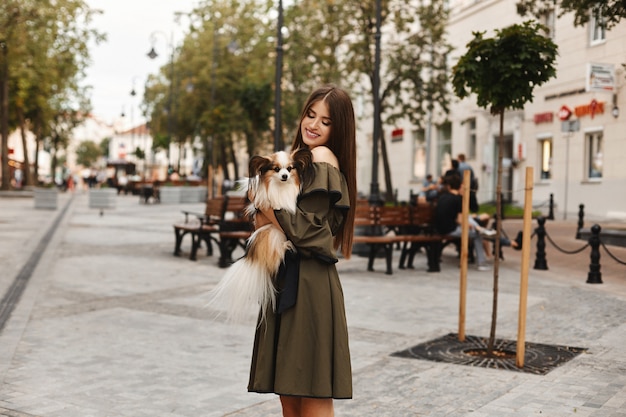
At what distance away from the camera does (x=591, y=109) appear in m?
28.2

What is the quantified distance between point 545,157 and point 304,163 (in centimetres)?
2995

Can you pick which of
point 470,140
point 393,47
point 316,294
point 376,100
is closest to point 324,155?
point 316,294

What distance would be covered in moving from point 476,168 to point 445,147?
417cm

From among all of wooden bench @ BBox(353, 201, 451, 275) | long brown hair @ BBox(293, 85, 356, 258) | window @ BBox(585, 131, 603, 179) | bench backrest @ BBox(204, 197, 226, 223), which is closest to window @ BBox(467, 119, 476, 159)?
window @ BBox(585, 131, 603, 179)

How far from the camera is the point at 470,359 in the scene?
669cm

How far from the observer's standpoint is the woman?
3.37 m

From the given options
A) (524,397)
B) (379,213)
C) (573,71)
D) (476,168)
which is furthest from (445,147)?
(524,397)

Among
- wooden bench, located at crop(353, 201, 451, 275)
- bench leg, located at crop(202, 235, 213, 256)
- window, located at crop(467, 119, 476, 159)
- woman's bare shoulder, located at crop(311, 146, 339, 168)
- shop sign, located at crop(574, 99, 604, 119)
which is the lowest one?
bench leg, located at crop(202, 235, 213, 256)

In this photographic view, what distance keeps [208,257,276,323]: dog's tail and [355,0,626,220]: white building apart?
67.9 ft

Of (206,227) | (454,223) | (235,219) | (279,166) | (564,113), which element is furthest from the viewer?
(564,113)

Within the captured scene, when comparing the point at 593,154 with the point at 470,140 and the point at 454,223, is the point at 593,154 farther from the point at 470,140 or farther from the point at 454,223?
the point at 454,223

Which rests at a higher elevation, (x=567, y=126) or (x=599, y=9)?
(x=599, y=9)

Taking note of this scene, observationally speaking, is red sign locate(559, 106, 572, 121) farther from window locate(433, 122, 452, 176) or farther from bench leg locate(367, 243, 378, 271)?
bench leg locate(367, 243, 378, 271)

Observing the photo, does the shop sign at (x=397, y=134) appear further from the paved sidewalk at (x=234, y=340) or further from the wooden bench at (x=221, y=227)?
the paved sidewalk at (x=234, y=340)
